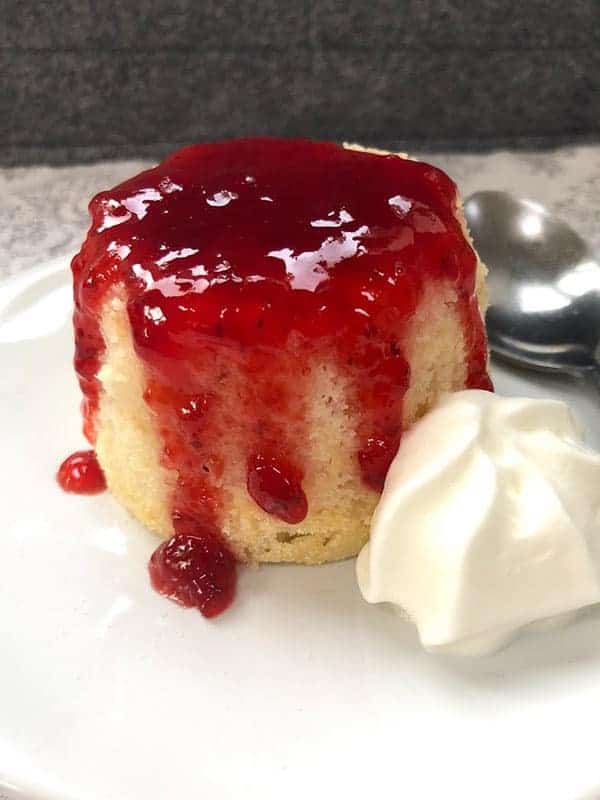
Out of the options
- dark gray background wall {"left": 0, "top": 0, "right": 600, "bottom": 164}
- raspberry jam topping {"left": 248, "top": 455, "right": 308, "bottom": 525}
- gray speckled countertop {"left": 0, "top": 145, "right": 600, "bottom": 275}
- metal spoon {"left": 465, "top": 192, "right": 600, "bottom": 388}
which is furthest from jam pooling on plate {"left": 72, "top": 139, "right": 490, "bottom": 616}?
dark gray background wall {"left": 0, "top": 0, "right": 600, "bottom": 164}

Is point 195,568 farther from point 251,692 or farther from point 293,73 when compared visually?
point 293,73

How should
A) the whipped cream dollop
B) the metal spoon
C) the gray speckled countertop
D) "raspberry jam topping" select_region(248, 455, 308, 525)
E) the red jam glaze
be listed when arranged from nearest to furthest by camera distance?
the whipped cream dollop
"raspberry jam topping" select_region(248, 455, 308, 525)
the red jam glaze
the metal spoon
the gray speckled countertop

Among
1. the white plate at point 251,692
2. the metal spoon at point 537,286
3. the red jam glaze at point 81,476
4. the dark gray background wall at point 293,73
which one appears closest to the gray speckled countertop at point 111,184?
the dark gray background wall at point 293,73

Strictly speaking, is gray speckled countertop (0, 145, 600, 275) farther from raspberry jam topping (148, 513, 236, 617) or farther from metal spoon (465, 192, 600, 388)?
raspberry jam topping (148, 513, 236, 617)

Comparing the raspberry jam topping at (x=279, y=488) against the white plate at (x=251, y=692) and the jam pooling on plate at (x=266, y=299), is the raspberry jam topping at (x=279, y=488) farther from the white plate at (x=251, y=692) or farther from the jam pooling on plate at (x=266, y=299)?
the white plate at (x=251, y=692)

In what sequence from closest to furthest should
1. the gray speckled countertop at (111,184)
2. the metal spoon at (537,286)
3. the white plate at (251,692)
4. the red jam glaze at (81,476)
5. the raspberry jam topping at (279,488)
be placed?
the white plate at (251,692), the raspberry jam topping at (279,488), the red jam glaze at (81,476), the metal spoon at (537,286), the gray speckled countertop at (111,184)

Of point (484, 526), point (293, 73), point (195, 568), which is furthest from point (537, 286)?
point (293, 73)

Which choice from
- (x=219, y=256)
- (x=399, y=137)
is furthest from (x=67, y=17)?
(x=219, y=256)
